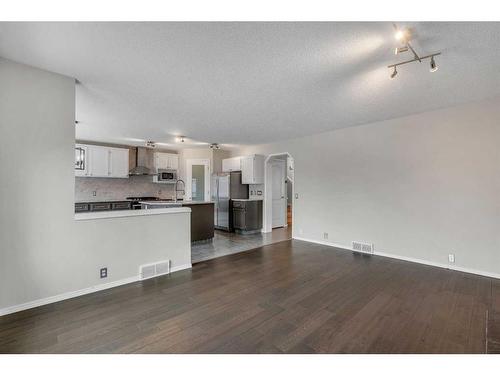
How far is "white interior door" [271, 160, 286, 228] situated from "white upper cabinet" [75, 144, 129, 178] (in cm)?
430

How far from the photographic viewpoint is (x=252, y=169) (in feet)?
21.6

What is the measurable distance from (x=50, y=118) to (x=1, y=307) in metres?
1.94

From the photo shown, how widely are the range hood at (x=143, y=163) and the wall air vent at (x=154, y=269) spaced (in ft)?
12.9

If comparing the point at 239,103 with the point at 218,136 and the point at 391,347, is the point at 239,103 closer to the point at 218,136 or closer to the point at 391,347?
the point at 218,136

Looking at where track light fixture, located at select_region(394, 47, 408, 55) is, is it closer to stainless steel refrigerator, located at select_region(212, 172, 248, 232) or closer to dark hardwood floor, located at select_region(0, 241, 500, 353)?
dark hardwood floor, located at select_region(0, 241, 500, 353)

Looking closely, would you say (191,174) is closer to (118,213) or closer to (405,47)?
(118,213)

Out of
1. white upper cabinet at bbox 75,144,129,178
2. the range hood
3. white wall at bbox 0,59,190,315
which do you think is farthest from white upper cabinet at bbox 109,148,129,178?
white wall at bbox 0,59,190,315

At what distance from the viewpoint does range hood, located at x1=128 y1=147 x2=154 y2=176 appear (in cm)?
659

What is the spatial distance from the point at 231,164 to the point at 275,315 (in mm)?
5342

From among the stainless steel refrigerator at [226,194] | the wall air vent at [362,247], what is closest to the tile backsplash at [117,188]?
the stainless steel refrigerator at [226,194]

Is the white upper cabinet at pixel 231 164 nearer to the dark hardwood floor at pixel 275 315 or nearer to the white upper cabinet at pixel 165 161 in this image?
the white upper cabinet at pixel 165 161

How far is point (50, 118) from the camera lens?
251 centimetres

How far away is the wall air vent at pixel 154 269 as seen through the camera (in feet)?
10.5

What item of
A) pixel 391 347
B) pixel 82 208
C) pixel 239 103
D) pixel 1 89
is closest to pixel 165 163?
pixel 82 208
